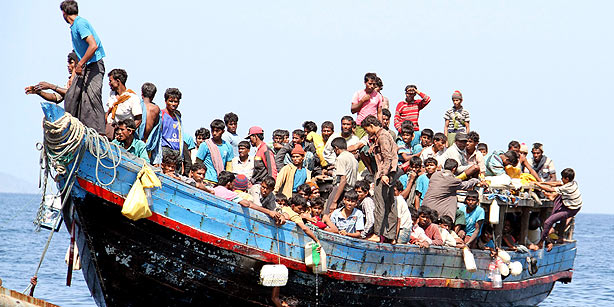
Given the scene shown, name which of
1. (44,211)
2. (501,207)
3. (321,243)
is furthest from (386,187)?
(44,211)

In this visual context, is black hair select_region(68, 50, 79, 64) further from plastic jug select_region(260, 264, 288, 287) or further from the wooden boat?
plastic jug select_region(260, 264, 288, 287)

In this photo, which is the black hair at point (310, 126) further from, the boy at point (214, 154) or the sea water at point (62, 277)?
the sea water at point (62, 277)

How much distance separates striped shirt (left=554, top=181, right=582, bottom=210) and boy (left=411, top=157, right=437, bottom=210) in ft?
9.23

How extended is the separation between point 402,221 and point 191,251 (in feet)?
10.7

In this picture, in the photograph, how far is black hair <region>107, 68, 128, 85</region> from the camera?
1066cm

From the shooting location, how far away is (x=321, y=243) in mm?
10953

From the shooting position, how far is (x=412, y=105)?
1598 centimetres

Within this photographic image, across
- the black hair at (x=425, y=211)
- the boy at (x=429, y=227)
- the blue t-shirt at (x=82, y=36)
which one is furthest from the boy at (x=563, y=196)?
the blue t-shirt at (x=82, y=36)

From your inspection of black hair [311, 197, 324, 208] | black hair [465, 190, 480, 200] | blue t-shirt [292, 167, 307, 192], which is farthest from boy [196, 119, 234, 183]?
black hair [465, 190, 480, 200]

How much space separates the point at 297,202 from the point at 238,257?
3.99 feet

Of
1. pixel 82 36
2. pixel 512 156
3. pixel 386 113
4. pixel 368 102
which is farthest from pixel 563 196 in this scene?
pixel 82 36

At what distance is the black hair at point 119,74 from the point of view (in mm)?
10656

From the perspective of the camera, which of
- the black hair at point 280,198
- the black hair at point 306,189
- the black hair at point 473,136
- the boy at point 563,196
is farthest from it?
the boy at point 563,196

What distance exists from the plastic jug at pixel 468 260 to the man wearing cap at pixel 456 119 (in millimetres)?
3519
